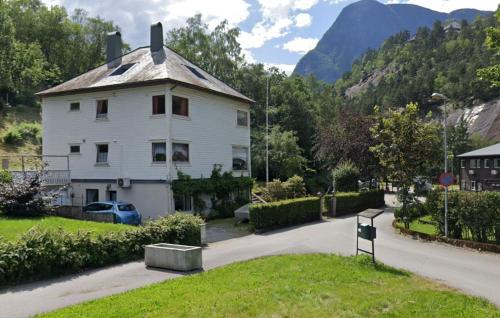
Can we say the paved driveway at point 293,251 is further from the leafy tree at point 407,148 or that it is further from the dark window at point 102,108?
the dark window at point 102,108

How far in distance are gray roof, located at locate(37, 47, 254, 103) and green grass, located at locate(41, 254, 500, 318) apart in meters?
17.1

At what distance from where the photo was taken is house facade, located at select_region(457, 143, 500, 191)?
5094 cm

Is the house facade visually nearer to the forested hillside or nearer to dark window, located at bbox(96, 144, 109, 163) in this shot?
dark window, located at bbox(96, 144, 109, 163)

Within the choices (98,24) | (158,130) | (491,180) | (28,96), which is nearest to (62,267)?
(158,130)

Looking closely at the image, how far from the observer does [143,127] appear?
91.0 feet

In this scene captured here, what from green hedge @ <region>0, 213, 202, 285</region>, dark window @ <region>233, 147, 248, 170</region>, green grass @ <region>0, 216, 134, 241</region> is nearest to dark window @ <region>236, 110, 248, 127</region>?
dark window @ <region>233, 147, 248, 170</region>

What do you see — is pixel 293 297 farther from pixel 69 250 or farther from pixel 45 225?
pixel 45 225

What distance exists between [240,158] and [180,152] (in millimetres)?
7179

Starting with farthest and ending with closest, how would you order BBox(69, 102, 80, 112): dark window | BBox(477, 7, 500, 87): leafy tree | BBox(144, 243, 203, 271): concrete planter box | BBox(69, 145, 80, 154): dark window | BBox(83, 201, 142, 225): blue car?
BBox(69, 102, 80, 112): dark window < BBox(69, 145, 80, 154): dark window < BBox(83, 201, 142, 225): blue car < BBox(477, 7, 500, 87): leafy tree < BBox(144, 243, 203, 271): concrete planter box

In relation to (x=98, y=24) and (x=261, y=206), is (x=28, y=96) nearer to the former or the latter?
(x=98, y=24)

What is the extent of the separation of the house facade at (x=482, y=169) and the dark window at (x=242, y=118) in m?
30.1

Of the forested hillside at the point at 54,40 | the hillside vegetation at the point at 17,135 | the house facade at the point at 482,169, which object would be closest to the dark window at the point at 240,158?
the hillside vegetation at the point at 17,135

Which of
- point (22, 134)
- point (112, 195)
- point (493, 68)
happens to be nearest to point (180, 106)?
point (112, 195)

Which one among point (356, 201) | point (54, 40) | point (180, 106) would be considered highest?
point (54, 40)
